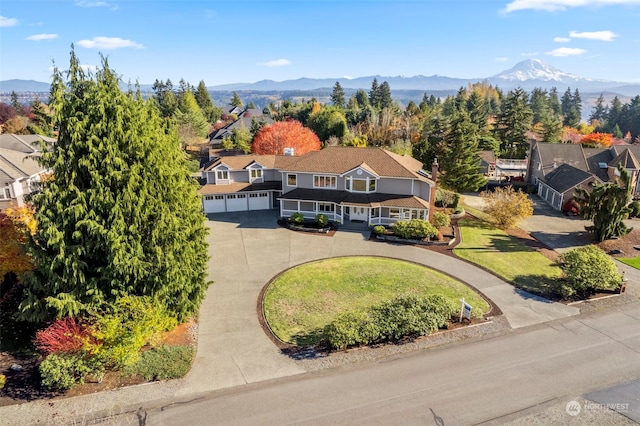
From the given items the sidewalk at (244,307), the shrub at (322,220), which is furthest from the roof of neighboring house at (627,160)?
the shrub at (322,220)

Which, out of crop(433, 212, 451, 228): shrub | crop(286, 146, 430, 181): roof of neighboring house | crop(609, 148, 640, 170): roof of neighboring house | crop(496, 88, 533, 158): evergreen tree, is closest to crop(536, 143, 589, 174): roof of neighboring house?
crop(609, 148, 640, 170): roof of neighboring house

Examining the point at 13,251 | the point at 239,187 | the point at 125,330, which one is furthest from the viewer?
the point at 239,187

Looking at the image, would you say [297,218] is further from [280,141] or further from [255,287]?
[280,141]

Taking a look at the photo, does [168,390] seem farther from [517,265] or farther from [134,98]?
[517,265]

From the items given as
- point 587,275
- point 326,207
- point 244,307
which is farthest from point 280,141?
point 587,275

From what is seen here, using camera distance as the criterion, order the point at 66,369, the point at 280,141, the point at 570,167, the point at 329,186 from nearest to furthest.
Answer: the point at 66,369, the point at 329,186, the point at 570,167, the point at 280,141

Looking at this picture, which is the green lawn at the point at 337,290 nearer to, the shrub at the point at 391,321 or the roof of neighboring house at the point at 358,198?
the shrub at the point at 391,321

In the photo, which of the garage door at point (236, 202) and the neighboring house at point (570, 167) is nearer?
the garage door at point (236, 202)
